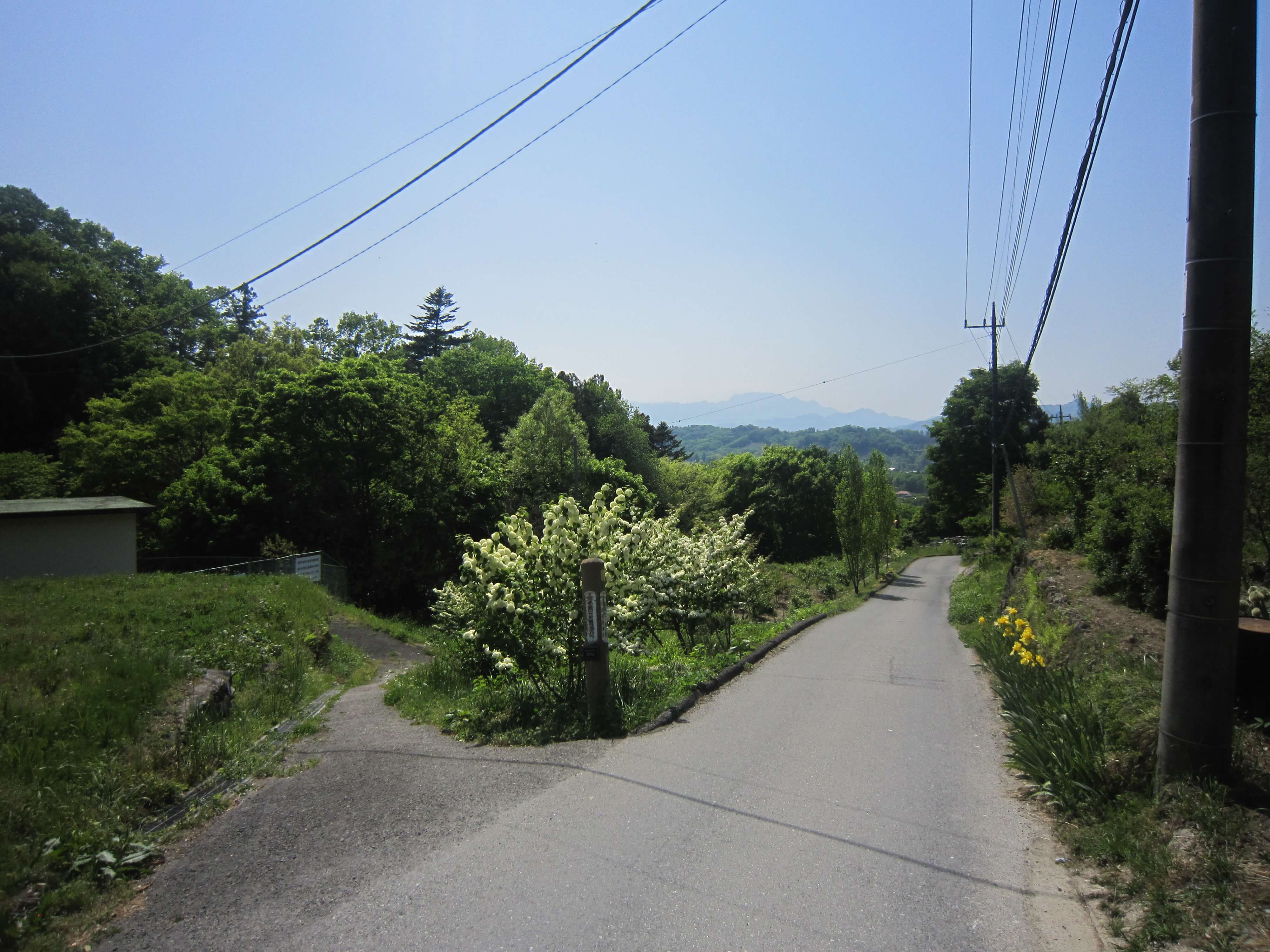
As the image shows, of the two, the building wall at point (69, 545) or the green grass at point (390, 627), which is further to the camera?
the green grass at point (390, 627)

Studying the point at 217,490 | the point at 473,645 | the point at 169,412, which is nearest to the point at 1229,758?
the point at 473,645

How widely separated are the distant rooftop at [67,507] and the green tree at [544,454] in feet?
88.1

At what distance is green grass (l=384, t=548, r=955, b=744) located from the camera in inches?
311

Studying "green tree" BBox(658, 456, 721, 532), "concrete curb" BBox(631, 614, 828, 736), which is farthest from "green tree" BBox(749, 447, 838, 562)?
"concrete curb" BBox(631, 614, 828, 736)

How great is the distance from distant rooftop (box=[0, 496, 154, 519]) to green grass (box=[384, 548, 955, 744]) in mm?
11007

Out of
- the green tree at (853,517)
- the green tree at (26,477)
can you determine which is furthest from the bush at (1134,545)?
the green tree at (26,477)

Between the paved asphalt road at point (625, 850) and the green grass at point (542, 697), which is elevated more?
the paved asphalt road at point (625, 850)

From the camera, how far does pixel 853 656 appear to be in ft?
44.8

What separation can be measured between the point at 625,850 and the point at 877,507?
37.9 meters

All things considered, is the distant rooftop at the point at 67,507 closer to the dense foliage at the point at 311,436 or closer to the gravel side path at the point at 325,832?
the dense foliage at the point at 311,436

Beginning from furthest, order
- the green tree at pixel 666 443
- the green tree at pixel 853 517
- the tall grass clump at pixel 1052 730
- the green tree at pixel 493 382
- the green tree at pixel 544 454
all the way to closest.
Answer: the green tree at pixel 666 443 → the green tree at pixel 493 382 → the green tree at pixel 544 454 → the green tree at pixel 853 517 → the tall grass clump at pixel 1052 730

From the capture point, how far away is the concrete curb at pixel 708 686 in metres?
7.88

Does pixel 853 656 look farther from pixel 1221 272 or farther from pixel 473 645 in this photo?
pixel 1221 272

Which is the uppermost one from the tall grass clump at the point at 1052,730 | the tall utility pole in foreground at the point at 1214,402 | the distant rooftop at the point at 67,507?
the tall utility pole in foreground at the point at 1214,402
